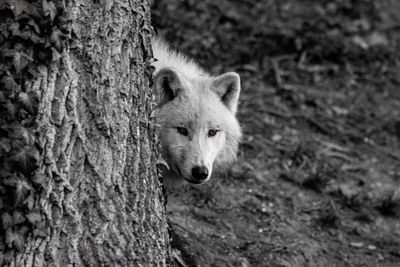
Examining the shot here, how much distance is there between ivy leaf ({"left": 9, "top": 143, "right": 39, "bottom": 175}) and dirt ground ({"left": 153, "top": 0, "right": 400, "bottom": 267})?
6.26 ft

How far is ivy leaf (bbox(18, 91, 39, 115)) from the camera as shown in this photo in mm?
2441

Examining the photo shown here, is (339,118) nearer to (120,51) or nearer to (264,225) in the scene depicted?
(264,225)

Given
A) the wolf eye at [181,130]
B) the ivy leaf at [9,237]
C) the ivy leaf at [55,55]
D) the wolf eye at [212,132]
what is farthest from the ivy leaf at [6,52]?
the wolf eye at [212,132]

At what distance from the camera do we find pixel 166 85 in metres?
4.20

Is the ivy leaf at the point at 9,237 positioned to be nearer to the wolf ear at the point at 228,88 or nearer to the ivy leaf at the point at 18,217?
the ivy leaf at the point at 18,217

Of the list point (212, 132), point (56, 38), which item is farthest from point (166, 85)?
point (56, 38)

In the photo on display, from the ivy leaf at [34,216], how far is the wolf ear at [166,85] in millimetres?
1847

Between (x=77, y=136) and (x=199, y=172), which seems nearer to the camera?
(x=77, y=136)

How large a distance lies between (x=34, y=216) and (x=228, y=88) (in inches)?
102

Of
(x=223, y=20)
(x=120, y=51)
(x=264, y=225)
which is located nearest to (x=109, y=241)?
(x=120, y=51)

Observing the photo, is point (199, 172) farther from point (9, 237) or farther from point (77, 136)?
point (9, 237)

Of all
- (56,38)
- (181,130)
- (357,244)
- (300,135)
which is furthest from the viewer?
(300,135)

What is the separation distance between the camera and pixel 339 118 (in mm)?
7781

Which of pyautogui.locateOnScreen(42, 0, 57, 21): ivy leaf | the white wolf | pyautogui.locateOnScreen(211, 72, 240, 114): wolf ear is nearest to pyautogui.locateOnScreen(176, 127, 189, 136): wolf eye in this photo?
the white wolf
